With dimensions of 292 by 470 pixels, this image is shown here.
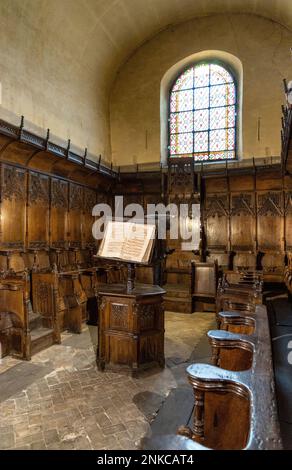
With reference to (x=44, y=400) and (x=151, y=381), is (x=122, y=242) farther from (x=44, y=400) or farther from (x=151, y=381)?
(x=44, y=400)

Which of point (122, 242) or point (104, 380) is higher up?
point (122, 242)

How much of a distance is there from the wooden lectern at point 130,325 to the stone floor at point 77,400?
0.18m

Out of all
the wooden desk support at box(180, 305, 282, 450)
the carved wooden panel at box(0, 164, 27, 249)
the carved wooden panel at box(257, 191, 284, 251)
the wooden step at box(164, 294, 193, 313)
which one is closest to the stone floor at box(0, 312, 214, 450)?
the wooden desk support at box(180, 305, 282, 450)

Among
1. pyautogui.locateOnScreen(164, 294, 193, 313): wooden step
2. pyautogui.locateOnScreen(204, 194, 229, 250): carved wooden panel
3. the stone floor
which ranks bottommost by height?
the stone floor

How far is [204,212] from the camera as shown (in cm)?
872

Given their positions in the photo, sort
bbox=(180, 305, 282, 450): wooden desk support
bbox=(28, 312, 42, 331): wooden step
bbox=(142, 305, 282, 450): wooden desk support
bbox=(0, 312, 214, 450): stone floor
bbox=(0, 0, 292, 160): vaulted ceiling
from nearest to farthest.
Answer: bbox=(142, 305, 282, 450): wooden desk support → bbox=(180, 305, 282, 450): wooden desk support → bbox=(0, 312, 214, 450): stone floor → bbox=(28, 312, 42, 331): wooden step → bbox=(0, 0, 292, 160): vaulted ceiling

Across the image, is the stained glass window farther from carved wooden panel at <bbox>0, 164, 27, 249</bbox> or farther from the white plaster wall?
carved wooden panel at <bbox>0, 164, 27, 249</bbox>

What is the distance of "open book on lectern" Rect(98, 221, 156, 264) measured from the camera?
369cm

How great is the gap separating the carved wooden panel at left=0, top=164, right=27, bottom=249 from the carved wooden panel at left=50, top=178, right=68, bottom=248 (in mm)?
895

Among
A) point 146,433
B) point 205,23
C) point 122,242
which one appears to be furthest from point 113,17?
point 146,433

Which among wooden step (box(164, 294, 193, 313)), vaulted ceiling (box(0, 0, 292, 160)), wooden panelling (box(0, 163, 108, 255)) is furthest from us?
wooden step (box(164, 294, 193, 313))

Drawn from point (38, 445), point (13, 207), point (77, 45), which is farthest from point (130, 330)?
point (77, 45)

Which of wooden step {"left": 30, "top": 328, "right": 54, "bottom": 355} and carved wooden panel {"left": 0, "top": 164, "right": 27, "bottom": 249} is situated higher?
carved wooden panel {"left": 0, "top": 164, "right": 27, "bottom": 249}

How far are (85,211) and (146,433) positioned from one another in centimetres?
630
